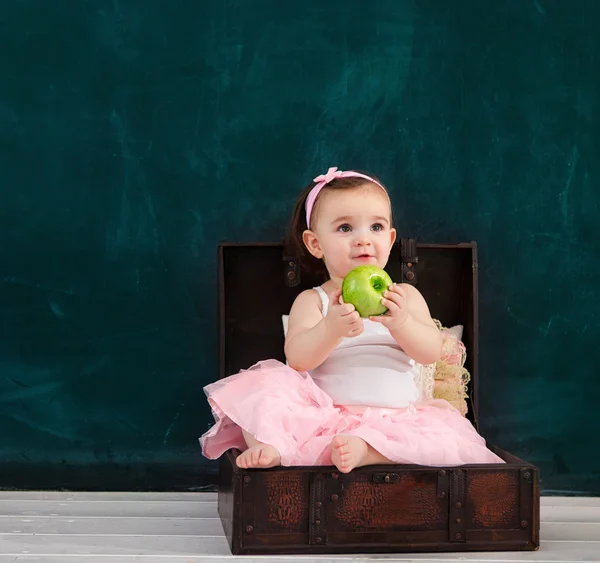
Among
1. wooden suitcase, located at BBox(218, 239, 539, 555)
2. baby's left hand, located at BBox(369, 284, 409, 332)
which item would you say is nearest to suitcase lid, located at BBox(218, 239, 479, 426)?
baby's left hand, located at BBox(369, 284, 409, 332)

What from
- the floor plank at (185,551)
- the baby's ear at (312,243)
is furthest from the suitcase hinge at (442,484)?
the baby's ear at (312,243)

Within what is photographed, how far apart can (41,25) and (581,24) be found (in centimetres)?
134

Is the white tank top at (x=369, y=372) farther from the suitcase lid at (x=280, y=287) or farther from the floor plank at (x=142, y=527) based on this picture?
the floor plank at (x=142, y=527)

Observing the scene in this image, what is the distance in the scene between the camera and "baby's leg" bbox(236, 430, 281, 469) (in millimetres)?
1694

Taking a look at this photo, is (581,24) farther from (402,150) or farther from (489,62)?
(402,150)

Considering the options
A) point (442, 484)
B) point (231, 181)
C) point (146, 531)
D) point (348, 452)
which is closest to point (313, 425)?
point (348, 452)

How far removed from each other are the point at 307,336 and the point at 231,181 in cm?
57

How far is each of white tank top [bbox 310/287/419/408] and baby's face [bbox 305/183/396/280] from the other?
0.38 feet

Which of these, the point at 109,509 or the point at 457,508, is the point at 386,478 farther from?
the point at 109,509

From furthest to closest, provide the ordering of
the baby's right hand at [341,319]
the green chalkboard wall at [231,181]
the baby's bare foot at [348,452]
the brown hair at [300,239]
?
the green chalkboard wall at [231,181] < the brown hair at [300,239] < the baby's right hand at [341,319] < the baby's bare foot at [348,452]

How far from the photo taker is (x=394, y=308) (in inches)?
71.3

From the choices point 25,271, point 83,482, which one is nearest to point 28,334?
point 25,271

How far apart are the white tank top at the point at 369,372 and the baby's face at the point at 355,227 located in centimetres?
11

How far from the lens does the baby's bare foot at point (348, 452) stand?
66.6 inches
